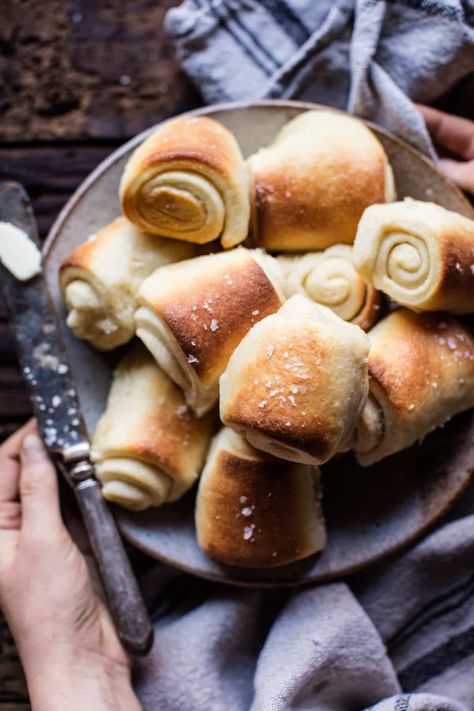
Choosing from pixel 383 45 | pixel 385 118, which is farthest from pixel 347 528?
pixel 383 45

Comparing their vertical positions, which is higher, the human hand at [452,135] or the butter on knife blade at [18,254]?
the human hand at [452,135]

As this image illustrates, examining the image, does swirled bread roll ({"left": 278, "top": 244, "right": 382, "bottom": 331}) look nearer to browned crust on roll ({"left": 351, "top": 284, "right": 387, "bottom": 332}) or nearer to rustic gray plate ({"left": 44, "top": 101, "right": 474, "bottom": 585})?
browned crust on roll ({"left": 351, "top": 284, "right": 387, "bottom": 332})

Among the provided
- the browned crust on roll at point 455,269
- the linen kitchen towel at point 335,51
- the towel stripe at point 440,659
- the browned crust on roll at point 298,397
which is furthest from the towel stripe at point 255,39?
the towel stripe at point 440,659

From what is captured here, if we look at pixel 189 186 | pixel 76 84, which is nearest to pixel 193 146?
pixel 189 186

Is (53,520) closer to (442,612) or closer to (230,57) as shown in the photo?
(442,612)

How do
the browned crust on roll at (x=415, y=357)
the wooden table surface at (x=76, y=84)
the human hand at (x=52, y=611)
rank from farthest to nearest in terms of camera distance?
1. the wooden table surface at (x=76, y=84)
2. the human hand at (x=52, y=611)
3. the browned crust on roll at (x=415, y=357)

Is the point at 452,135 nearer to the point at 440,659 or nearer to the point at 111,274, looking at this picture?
the point at 111,274

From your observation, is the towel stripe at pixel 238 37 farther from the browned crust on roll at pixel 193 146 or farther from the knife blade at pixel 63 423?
the knife blade at pixel 63 423

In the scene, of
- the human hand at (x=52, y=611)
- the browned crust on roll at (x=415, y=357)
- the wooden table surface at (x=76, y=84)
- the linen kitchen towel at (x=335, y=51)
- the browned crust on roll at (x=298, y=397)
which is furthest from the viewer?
the wooden table surface at (x=76, y=84)
